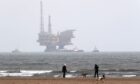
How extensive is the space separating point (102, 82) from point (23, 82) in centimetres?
538

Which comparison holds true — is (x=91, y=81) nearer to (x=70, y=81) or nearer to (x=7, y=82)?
(x=70, y=81)

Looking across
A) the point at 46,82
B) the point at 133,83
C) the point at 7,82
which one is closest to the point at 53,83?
the point at 46,82

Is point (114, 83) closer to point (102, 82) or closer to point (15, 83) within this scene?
point (102, 82)

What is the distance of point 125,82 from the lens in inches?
1259

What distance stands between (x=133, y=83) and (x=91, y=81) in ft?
9.36

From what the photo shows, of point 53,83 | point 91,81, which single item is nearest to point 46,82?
point 53,83

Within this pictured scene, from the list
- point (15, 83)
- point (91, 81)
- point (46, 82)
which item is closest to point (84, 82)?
point (91, 81)

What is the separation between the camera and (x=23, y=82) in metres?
32.2

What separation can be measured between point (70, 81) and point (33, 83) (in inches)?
103

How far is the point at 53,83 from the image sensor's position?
31.5 metres

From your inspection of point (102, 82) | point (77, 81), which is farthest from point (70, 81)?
point (102, 82)

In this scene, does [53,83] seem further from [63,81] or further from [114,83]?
[114,83]

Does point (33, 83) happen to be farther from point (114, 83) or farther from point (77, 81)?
point (114, 83)

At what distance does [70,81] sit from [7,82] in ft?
13.9
